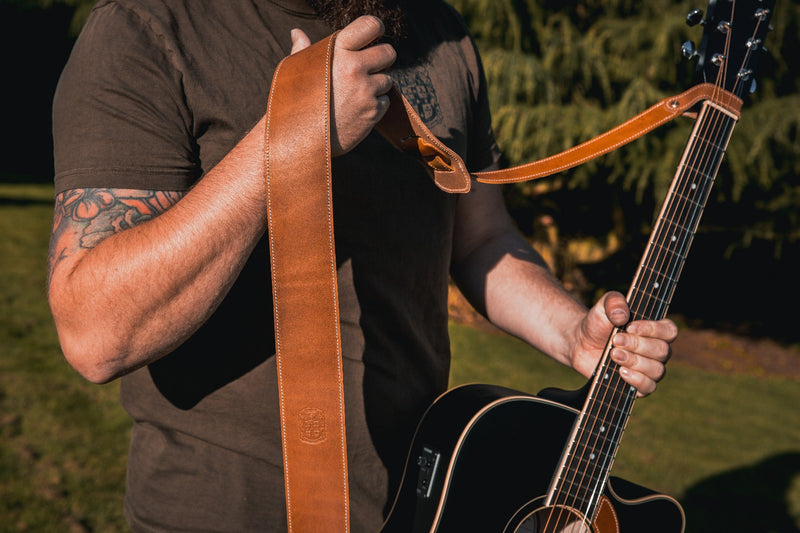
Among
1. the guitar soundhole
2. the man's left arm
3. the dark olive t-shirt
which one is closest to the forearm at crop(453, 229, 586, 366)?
the man's left arm

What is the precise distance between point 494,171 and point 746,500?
5.00 metres

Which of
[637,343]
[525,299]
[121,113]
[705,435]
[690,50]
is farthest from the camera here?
[705,435]

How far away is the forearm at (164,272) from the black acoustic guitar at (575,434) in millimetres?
682

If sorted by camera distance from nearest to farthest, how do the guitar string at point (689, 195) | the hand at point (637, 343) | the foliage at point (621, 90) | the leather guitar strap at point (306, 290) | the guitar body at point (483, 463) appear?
the leather guitar strap at point (306, 290) → the guitar body at point (483, 463) → the hand at point (637, 343) → the guitar string at point (689, 195) → the foliage at point (621, 90)

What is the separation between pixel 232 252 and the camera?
132 cm

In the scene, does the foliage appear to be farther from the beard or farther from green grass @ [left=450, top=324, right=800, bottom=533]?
the beard

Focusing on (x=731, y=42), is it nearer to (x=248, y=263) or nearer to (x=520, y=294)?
(x=520, y=294)

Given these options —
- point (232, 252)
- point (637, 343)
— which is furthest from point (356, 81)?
point (637, 343)

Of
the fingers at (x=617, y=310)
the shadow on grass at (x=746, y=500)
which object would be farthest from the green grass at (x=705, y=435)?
the fingers at (x=617, y=310)

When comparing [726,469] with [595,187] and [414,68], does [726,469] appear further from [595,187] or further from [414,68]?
[414,68]

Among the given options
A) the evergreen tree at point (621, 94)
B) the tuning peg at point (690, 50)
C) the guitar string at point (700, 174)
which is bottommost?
the evergreen tree at point (621, 94)

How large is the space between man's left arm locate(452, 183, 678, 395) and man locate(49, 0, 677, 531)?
11mm

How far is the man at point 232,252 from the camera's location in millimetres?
1312

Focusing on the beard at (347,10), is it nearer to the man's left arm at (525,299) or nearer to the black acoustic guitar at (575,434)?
the man's left arm at (525,299)
